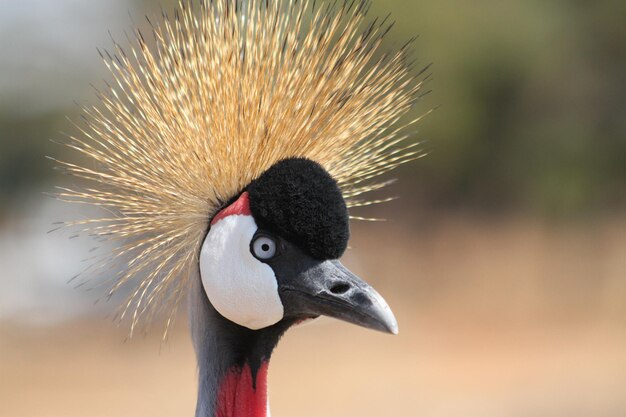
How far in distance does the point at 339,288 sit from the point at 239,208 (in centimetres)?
22

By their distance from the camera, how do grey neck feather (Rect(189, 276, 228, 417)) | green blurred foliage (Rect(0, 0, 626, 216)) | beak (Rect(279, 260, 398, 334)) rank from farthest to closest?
green blurred foliage (Rect(0, 0, 626, 216)) < grey neck feather (Rect(189, 276, 228, 417)) < beak (Rect(279, 260, 398, 334))

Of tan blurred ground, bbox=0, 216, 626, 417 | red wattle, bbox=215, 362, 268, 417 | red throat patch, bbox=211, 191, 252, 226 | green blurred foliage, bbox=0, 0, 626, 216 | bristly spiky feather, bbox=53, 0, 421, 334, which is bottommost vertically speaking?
red wattle, bbox=215, 362, 268, 417

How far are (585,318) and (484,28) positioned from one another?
2.83 metres

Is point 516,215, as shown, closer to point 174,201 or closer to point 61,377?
point 61,377

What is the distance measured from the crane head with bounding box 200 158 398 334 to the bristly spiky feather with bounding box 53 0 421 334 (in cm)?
7

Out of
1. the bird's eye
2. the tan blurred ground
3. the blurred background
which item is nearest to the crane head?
the bird's eye

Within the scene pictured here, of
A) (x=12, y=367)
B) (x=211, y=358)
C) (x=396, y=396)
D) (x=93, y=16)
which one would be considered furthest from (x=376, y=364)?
(x=211, y=358)

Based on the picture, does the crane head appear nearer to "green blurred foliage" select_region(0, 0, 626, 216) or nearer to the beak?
the beak

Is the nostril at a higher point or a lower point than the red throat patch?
lower

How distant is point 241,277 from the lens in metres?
1.61

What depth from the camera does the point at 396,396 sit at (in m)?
5.70

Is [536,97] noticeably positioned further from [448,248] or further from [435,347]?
[435,347]

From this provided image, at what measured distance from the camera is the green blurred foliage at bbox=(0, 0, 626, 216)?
8.77m

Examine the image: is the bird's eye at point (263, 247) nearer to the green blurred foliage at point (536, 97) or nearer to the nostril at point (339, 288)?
the nostril at point (339, 288)
